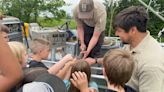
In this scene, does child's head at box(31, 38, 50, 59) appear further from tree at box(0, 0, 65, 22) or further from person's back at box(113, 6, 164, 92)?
tree at box(0, 0, 65, 22)

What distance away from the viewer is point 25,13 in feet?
30.3

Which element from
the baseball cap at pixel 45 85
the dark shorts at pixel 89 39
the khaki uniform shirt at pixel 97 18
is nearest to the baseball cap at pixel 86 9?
the khaki uniform shirt at pixel 97 18

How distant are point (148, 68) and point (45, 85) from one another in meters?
1.09

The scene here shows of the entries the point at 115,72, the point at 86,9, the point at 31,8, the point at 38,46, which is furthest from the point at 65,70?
the point at 31,8

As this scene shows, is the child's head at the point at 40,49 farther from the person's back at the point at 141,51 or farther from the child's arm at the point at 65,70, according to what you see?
the person's back at the point at 141,51

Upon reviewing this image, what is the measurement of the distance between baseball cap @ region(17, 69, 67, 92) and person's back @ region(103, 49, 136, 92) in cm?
80

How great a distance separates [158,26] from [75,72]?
7461 mm

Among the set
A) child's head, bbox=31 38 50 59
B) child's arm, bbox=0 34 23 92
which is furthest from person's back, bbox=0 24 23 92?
child's head, bbox=31 38 50 59

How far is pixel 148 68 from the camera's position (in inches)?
73.4

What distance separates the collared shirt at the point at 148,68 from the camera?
1.84 metres

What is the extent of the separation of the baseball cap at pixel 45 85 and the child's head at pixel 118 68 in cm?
80

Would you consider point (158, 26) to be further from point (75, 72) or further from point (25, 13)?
point (75, 72)

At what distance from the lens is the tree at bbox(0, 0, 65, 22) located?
29.8 feet

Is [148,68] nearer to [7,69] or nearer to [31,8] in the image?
[7,69]
